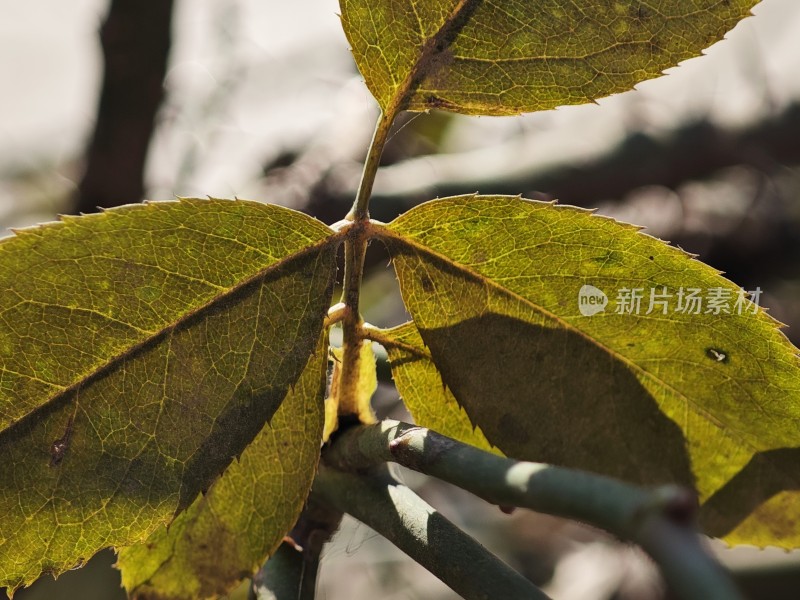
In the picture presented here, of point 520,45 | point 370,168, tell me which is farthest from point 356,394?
point 520,45

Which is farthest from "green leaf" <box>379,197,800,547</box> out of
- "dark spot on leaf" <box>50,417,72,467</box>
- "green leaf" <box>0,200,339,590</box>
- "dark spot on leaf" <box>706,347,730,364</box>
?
"dark spot on leaf" <box>50,417,72,467</box>

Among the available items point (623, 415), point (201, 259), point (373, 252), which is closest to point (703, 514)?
point (623, 415)

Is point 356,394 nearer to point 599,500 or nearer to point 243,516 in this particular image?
point 243,516

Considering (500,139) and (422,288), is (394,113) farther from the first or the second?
(500,139)

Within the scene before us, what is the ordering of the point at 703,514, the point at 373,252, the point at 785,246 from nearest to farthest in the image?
1. the point at 703,514
2. the point at 373,252
3. the point at 785,246

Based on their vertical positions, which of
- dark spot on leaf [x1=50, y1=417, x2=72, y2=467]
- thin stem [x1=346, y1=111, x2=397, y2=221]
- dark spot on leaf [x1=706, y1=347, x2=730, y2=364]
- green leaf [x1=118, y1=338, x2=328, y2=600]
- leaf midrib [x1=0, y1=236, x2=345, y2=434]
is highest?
thin stem [x1=346, y1=111, x2=397, y2=221]

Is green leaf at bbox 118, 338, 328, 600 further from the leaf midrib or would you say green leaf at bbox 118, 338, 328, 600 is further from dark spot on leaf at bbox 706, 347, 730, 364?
dark spot on leaf at bbox 706, 347, 730, 364

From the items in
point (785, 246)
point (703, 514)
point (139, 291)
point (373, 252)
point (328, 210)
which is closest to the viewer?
point (139, 291)
